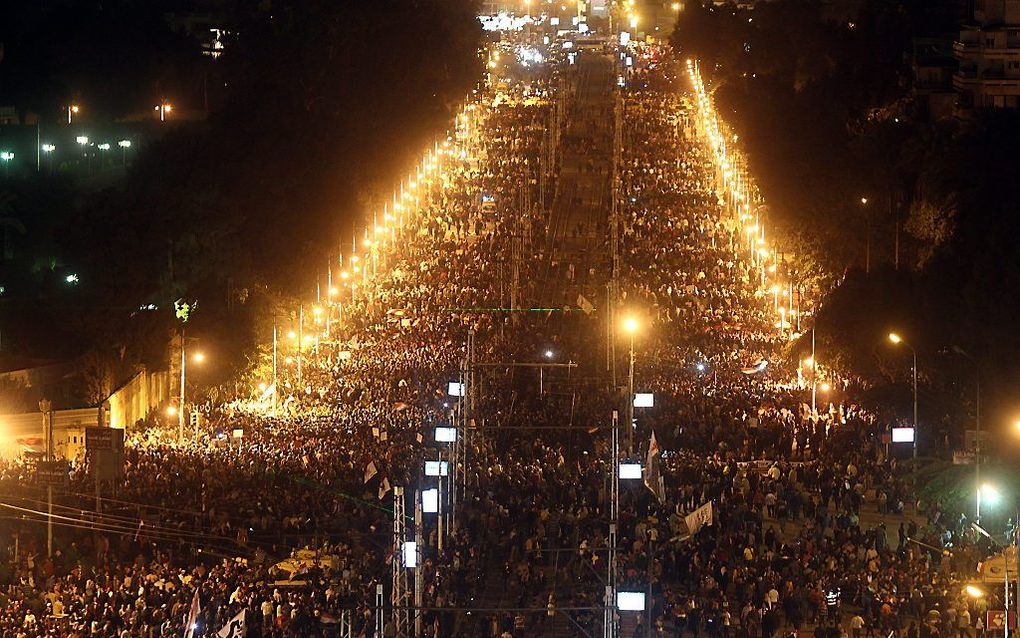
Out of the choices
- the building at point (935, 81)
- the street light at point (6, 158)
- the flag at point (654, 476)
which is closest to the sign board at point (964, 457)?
the flag at point (654, 476)

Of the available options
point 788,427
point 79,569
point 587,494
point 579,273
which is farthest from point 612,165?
point 79,569

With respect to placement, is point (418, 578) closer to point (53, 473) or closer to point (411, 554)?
point (411, 554)

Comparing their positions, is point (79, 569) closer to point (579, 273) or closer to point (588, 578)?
point (588, 578)

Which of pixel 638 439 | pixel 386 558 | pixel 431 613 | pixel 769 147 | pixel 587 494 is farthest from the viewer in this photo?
pixel 769 147

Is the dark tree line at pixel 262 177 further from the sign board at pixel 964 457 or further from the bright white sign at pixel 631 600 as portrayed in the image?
the bright white sign at pixel 631 600

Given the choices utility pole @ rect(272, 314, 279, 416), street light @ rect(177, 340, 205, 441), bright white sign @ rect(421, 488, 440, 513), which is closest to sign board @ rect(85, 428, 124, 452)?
bright white sign @ rect(421, 488, 440, 513)

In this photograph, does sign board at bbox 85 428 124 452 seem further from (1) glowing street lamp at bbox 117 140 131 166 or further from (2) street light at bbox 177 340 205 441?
(1) glowing street lamp at bbox 117 140 131 166
